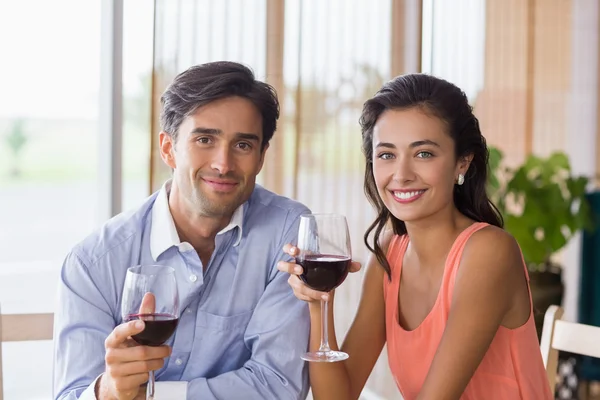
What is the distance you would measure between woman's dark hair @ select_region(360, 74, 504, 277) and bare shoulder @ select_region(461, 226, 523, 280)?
0.18 meters

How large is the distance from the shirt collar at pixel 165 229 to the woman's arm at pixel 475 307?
0.56 metres

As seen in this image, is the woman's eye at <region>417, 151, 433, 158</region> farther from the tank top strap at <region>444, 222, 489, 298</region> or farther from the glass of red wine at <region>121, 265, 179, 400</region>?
the glass of red wine at <region>121, 265, 179, 400</region>

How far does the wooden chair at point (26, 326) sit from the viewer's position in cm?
182

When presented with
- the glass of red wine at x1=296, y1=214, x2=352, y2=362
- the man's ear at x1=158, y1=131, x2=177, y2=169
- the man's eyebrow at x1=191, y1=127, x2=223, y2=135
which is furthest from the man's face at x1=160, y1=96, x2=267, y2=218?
the glass of red wine at x1=296, y1=214, x2=352, y2=362

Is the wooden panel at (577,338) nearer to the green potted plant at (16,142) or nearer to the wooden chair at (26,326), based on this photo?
the wooden chair at (26,326)

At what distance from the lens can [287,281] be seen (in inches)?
67.6

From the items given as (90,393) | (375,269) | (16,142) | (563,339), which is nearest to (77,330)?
(90,393)

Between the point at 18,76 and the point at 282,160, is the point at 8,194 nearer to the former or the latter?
the point at 18,76

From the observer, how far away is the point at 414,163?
1763 mm

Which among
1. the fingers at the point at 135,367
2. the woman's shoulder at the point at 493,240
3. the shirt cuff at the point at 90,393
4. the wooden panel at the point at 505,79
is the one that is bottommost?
the shirt cuff at the point at 90,393

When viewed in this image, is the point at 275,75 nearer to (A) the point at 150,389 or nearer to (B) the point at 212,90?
(B) the point at 212,90

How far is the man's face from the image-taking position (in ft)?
5.85

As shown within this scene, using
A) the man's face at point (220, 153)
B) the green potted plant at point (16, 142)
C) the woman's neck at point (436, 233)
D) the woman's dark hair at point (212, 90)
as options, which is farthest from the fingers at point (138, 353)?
the green potted plant at point (16, 142)

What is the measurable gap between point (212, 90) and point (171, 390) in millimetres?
717
